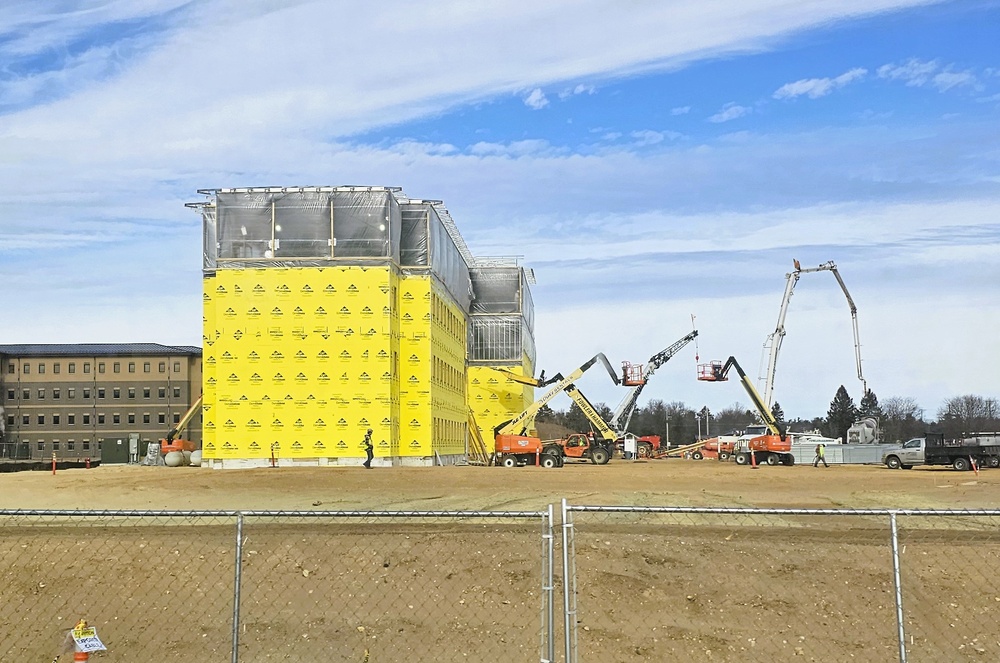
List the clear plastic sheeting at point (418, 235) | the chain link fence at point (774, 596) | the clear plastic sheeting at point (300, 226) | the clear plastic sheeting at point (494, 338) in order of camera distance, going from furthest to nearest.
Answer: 1. the clear plastic sheeting at point (494, 338)
2. the clear plastic sheeting at point (418, 235)
3. the clear plastic sheeting at point (300, 226)
4. the chain link fence at point (774, 596)

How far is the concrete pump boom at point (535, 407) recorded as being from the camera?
234 feet

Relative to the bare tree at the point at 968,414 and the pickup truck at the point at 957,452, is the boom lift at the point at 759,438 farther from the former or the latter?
the bare tree at the point at 968,414

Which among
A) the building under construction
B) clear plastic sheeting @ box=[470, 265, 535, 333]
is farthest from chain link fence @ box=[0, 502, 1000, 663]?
clear plastic sheeting @ box=[470, 265, 535, 333]

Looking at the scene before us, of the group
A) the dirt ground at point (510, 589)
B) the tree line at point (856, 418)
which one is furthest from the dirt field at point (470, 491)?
the tree line at point (856, 418)

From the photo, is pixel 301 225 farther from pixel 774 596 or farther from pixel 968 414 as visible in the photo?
pixel 968 414

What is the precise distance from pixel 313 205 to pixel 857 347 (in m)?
66.1

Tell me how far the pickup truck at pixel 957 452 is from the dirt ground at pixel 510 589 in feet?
113

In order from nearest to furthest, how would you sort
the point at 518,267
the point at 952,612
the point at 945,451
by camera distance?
the point at 952,612, the point at 945,451, the point at 518,267

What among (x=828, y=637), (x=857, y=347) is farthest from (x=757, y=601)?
(x=857, y=347)

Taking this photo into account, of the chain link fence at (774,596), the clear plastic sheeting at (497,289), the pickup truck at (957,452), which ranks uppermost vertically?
the clear plastic sheeting at (497,289)

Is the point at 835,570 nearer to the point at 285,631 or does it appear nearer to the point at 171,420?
the point at 285,631

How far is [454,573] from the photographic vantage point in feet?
50.1

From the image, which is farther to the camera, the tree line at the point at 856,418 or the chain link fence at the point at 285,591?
the tree line at the point at 856,418

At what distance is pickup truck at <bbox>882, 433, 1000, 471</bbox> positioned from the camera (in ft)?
175
